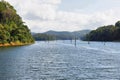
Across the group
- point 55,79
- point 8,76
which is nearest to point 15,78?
point 8,76

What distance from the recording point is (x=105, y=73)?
2243 inches

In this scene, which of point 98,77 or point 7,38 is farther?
point 7,38

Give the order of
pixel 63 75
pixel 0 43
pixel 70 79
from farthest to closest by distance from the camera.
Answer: pixel 0 43, pixel 63 75, pixel 70 79

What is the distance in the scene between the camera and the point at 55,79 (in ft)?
164

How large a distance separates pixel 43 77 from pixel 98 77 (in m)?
9.54

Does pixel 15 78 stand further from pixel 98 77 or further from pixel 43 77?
pixel 98 77

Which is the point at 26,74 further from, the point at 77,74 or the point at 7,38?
the point at 7,38

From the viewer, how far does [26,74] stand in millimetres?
55562

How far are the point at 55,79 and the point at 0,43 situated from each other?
449 ft

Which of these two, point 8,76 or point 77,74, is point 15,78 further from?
point 77,74

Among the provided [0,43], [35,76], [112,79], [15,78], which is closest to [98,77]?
[112,79]

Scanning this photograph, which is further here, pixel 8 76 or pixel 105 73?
pixel 105 73

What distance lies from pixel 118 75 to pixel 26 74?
662 inches

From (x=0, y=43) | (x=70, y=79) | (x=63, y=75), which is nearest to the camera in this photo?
(x=70, y=79)
